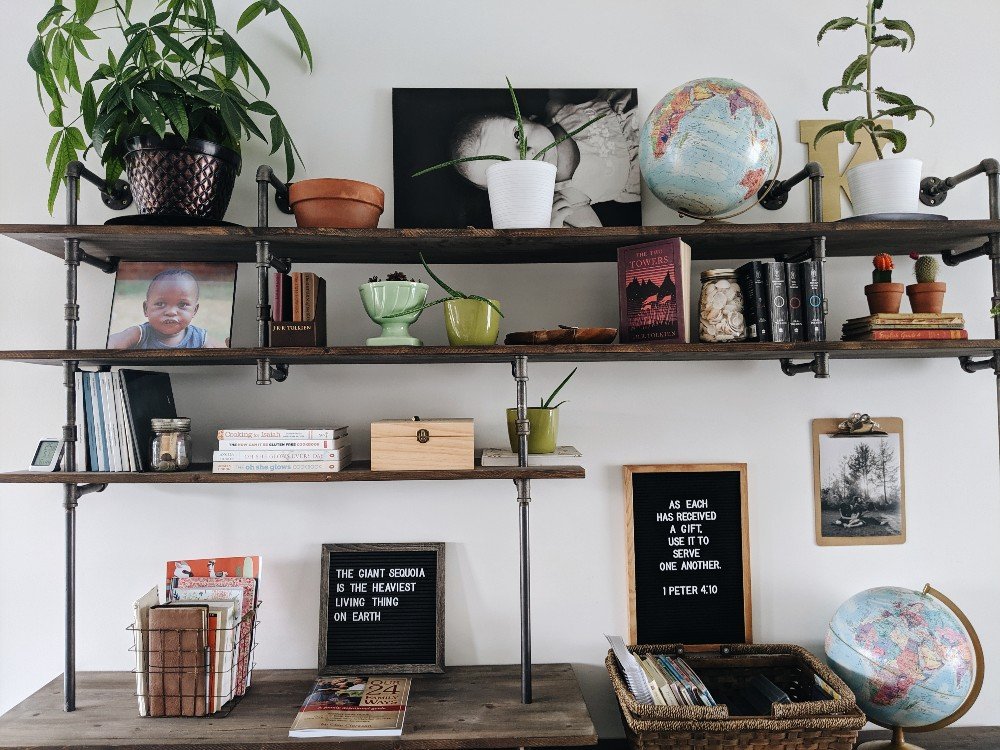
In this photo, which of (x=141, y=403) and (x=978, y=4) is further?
(x=978, y=4)

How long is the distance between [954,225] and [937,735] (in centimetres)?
128

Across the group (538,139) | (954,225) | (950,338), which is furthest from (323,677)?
(954,225)

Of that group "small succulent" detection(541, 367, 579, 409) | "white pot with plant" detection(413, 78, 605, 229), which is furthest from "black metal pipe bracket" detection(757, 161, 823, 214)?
"small succulent" detection(541, 367, 579, 409)

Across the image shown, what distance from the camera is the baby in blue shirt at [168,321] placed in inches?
62.3

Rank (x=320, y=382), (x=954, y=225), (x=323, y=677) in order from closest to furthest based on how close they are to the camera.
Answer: (x=954, y=225) → (x=323, y=677) → (x=320, y=382)

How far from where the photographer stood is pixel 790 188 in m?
1.73

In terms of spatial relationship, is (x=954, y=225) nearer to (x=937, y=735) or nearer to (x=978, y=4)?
(x=978, y=4)

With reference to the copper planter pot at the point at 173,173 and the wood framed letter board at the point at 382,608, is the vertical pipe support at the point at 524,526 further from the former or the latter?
the copper planter pot at the point at 173,173

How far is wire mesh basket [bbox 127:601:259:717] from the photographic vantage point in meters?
1.46

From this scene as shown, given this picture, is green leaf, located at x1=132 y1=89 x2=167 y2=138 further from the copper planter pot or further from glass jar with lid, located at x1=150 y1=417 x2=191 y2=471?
glass jar with lid, located at x1=150 y1=417 x2=191 y2=471

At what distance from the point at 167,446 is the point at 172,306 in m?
0.34

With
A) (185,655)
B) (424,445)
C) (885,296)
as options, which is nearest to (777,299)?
(885,296)

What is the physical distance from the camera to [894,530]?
5.80 feet

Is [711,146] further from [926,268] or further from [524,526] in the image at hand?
[524,526]
